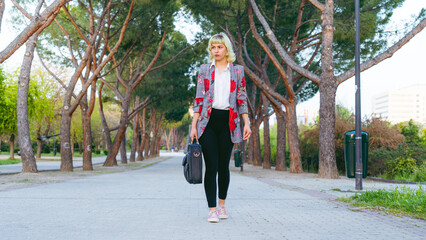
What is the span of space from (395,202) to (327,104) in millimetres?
7727

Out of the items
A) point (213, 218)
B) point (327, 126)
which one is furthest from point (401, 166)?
point (213, 218)

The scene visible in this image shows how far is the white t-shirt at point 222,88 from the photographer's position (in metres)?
4.89

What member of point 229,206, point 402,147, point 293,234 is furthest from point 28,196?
point 402,147

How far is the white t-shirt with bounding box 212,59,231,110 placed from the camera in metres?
4.89

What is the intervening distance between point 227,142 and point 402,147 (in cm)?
1213

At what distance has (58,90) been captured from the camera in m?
35.3

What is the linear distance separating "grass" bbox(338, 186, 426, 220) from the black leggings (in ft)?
7.93

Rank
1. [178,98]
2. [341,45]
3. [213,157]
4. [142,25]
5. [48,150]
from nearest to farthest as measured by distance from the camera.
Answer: [213,157] < [341,45] < [142,25] < [178,98] < [48,150]

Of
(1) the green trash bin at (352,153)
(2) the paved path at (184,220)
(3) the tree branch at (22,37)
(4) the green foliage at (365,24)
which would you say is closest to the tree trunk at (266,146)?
(4) the green foliage at (365,24)

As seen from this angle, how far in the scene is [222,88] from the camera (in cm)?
495

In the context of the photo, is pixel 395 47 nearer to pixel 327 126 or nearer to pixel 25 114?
pixel 327 126

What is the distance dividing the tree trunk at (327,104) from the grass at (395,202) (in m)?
6.65

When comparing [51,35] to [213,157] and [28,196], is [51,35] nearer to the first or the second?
[28,196]

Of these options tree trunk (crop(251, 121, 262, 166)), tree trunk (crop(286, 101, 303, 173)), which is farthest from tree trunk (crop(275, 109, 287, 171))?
tree trunk (crop(251, 121, 262, 166))
